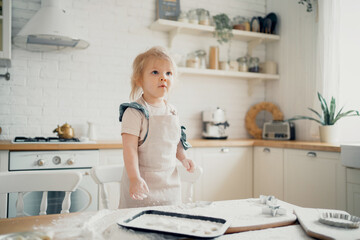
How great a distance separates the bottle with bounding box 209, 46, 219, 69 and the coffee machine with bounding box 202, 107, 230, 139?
0.47 metres

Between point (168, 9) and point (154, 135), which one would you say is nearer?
point (154, 135)

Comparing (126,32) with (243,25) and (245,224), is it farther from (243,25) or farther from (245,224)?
(245,224)

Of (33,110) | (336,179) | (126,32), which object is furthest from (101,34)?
(336,179)

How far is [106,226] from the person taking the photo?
0.81 metres

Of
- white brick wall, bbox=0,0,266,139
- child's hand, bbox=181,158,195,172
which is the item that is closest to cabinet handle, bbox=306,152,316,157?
white brick wall, bbox=0,0,266,139

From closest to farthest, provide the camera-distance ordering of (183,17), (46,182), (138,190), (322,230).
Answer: (322,230)
(138,190)
(46,182)
(183,17)

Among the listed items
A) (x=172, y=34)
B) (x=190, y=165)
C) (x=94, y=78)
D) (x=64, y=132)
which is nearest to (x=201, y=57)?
(x=172, y=34)

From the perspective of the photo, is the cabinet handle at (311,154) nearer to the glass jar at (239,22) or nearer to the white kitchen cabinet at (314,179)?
the white kitchen cabinet at (314,179)

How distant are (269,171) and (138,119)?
200 centimetres

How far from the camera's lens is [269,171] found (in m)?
2.92

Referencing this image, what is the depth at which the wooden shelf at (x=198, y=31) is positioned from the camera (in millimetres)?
3100

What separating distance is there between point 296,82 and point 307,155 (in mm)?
1130

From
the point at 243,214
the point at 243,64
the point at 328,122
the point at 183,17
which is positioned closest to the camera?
the point at 243,214

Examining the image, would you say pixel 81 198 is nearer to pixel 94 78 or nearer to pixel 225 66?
pixel 94 78
